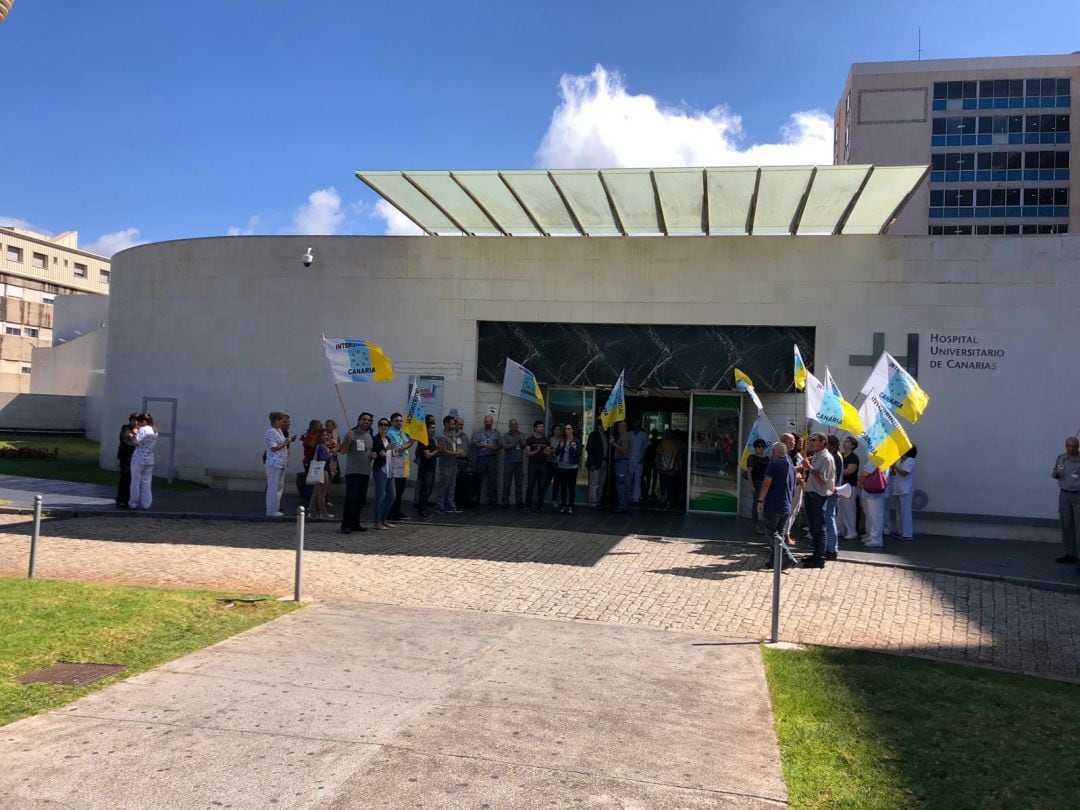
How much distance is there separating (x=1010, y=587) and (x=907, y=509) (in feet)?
12.5

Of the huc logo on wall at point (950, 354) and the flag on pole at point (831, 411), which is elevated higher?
the huc logo on wall at point (950, 354)

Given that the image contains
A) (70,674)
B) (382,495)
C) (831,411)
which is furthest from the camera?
(382,495)

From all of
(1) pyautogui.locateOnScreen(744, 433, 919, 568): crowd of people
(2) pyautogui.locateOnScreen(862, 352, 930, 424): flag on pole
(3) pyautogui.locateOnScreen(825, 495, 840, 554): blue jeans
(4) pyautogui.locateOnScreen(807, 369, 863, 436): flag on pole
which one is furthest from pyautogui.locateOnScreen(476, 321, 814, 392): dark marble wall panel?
(3) pyautogui.locateOnScreen(825, 495, 840, 554): blue jeans

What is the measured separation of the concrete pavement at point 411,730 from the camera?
4.32 meters

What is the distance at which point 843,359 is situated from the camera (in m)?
16.1

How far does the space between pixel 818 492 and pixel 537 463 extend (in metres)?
6.10

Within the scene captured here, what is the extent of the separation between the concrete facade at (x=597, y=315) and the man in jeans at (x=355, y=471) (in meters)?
4.49

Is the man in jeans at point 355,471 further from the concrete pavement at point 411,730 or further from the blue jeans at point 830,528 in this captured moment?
the blue jeans at point 830,528

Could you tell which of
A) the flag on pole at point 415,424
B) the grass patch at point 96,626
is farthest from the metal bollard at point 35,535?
the flag on pole at point 415,424

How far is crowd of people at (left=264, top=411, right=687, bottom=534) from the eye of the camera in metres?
13.6

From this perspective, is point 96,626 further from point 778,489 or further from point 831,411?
point 831,411

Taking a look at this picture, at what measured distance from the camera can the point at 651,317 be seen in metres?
17.0

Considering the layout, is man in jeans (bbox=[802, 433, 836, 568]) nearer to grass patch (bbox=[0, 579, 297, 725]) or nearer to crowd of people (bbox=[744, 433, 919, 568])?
crowd of people (bbox=[744, 433, 919, 568])

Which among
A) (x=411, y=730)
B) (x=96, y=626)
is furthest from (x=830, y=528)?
(x=96, y=626)
